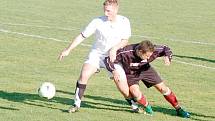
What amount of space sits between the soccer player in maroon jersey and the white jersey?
0.83 ft

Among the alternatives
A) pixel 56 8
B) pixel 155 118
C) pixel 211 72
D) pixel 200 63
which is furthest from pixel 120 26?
pixel 56 8

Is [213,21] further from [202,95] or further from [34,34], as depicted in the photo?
[202,95]

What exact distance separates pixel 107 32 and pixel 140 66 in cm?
76

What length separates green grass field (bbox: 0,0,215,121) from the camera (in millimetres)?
10500

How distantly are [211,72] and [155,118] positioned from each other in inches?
195

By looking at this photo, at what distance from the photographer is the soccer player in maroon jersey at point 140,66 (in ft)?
33.1

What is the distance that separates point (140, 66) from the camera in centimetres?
1040

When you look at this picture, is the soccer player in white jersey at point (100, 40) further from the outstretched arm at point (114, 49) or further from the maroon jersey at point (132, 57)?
the maroon jersey at point (132, 57)

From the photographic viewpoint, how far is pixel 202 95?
12.2 metres

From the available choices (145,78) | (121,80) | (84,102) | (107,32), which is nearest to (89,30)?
(107,32)

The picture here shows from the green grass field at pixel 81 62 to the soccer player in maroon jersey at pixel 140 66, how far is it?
272 millimetres

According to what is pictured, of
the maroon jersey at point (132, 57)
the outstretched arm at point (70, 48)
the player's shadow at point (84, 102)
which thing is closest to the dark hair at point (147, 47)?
the maroon jersey at point (132, 57)

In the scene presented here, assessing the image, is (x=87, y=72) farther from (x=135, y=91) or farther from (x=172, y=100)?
(x=172, y=100)

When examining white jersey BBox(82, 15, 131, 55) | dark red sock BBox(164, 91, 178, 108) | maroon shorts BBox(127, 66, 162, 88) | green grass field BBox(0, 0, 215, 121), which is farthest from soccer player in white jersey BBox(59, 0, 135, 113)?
dark red sock BBox(164, 91, 178, 108)
